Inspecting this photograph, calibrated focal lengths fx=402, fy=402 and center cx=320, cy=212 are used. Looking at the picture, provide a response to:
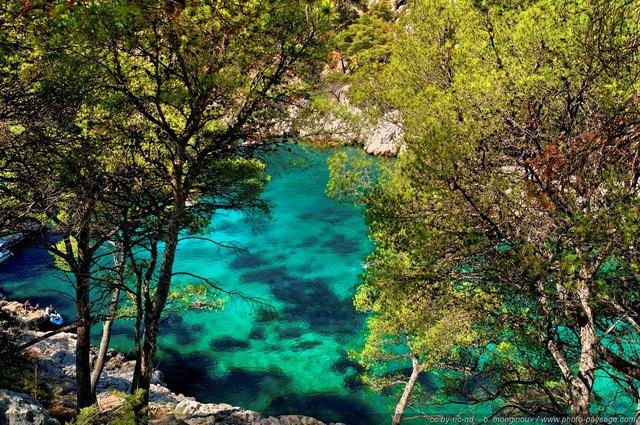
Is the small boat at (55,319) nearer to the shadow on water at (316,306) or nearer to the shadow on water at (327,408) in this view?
the shadow on water at (316,306)

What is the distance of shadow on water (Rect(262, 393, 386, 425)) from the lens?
13.3 m

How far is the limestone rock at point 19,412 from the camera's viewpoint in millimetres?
6234

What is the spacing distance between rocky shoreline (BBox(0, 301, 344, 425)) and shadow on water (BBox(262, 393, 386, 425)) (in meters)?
2.06

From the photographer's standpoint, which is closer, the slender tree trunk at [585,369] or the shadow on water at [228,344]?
the slender tree trunk at [585,369]

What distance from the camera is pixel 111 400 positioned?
1109cm

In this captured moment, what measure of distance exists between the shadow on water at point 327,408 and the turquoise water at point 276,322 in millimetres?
35

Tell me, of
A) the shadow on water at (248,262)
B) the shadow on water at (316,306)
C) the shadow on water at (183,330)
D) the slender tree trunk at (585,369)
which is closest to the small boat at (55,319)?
the shadow on water at (183,330)

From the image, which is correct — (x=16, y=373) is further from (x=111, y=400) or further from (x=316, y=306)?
(x=316, y=306)

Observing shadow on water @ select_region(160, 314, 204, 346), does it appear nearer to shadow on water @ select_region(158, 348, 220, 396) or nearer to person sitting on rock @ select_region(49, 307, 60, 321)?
shadow on water @ select_region(158, 348, 220, 396)

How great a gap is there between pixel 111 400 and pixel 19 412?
5221 millimetres

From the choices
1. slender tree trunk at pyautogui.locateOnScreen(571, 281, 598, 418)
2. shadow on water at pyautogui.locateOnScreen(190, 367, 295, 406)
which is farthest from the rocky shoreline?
slender tree trunk at pyautogui.locateOnScreen(571, 281, 598, 418)

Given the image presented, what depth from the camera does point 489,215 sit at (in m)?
6.09

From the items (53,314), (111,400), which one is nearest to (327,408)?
(111,400)

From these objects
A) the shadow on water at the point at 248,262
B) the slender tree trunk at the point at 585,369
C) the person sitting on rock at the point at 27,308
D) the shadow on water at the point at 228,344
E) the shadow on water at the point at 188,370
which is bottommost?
the slender tree trunk at the point at 585,369
